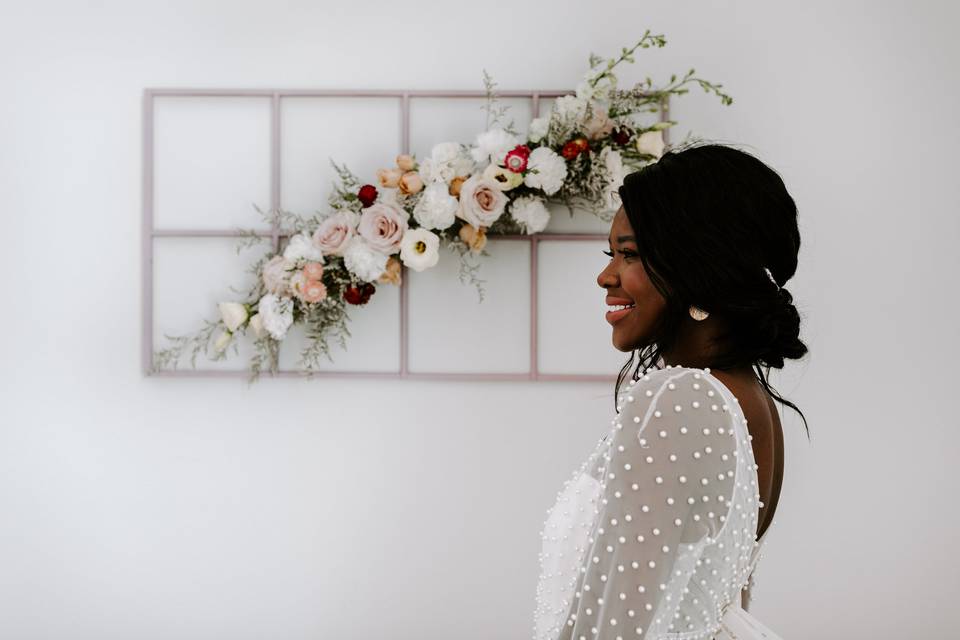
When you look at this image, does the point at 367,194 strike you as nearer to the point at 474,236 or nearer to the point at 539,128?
the point at 474,236

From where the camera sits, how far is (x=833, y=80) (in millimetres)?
2002

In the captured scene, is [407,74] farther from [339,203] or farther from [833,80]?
[833,80]

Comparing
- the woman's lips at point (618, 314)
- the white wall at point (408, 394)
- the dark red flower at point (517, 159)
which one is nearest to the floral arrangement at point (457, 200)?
the dark red flower at point (517, 159)

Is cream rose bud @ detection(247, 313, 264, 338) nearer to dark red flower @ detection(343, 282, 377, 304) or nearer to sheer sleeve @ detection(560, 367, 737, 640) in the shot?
dark red flower @ detection(343, 282, 377, 304)

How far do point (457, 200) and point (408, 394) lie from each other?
0.53 meters

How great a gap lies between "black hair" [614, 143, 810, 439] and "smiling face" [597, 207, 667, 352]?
0.07ft

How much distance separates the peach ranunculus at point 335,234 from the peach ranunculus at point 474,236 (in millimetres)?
278

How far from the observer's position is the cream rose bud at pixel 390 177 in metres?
1.89

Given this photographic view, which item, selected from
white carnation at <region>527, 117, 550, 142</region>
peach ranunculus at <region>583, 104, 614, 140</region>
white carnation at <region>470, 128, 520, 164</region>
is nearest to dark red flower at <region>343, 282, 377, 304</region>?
white carnation at <region>470, 128, 520, 164</region>

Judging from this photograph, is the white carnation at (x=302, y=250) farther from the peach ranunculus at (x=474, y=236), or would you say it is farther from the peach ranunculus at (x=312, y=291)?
the peach ranunculus at (x=474, y=236)

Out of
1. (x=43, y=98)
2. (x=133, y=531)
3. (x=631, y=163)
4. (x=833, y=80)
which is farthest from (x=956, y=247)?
(x=43, y=98)

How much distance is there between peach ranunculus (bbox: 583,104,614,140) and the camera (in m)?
1.85

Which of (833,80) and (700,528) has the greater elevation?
(833,80)

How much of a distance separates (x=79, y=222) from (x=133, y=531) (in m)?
0.84
